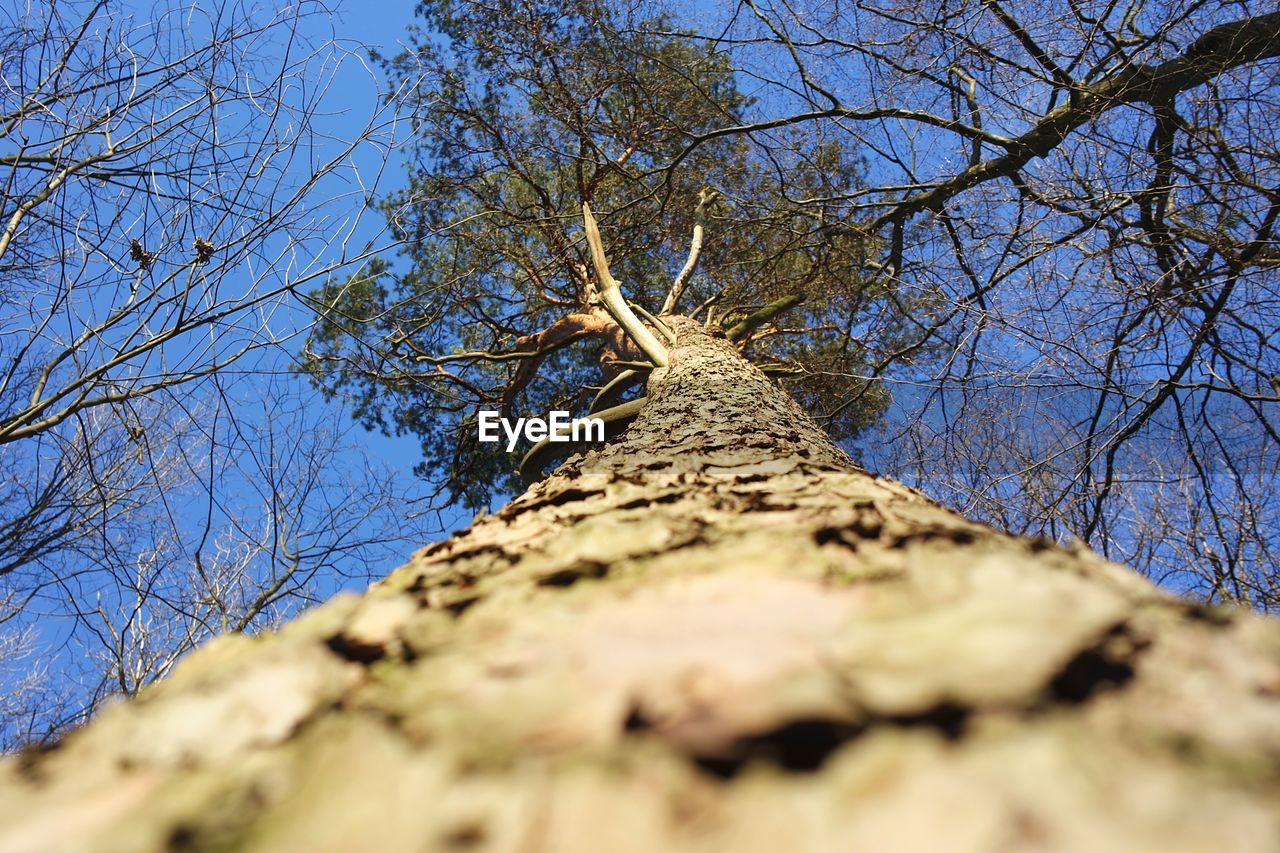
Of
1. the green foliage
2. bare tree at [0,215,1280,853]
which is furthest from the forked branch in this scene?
bare tree at [0,215,1280,853]

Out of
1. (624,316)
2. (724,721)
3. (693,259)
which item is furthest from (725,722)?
(693,259)

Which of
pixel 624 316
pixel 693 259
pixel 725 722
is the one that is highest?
pixel 693 259

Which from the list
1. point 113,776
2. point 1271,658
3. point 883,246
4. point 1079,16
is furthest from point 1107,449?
point 113,776

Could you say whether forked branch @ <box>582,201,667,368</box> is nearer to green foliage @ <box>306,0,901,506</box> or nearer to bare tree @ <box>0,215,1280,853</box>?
green foliage @ <box>306,0,901,506</box>

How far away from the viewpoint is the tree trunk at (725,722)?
1.41 ft

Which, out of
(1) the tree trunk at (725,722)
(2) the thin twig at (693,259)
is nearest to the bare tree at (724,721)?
(1) the tree trunk at (725,722)

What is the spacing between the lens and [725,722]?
1.57 ft

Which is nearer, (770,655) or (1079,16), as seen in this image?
(770,655)

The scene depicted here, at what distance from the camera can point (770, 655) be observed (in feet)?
1.83

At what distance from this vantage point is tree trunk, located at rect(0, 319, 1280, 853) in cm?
43

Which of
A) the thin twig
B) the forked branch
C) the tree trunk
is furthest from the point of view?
the thin twig

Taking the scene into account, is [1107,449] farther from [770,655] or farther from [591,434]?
[770,655]

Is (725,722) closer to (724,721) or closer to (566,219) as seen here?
(724,721)

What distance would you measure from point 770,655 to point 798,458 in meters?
1.22
